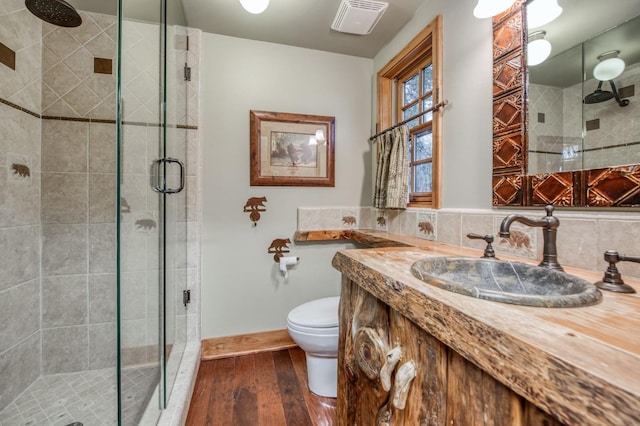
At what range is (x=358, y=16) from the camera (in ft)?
5.55

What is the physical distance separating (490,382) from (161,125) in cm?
172

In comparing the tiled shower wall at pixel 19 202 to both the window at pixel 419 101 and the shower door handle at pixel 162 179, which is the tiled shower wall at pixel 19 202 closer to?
the shower door handle at pixel 162 179

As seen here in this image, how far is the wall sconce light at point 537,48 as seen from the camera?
1.00 meters

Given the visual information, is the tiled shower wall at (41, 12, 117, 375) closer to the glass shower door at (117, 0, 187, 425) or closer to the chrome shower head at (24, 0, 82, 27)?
the chrome shower head at (24, 0, 82, 27)

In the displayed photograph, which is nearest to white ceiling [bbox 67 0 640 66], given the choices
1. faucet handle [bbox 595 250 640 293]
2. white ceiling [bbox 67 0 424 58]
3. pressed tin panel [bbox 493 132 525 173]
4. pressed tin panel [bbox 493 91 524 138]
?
white ceiling [bbox 67 0 424 58]

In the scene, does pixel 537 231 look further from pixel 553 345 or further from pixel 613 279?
pixel 553 345

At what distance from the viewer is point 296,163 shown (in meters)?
2.09

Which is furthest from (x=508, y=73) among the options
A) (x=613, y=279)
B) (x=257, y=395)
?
(x=257, y=395)

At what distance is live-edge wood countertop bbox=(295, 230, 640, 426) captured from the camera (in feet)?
0.95

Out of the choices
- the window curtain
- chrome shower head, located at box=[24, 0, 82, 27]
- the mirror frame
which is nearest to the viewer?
the mirror frame

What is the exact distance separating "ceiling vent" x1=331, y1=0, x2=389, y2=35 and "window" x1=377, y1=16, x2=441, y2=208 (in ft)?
0.94

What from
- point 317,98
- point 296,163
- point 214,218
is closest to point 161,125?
point 214,218

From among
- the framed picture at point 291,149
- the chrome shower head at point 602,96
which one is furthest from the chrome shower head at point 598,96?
the framed picture at point 291,149

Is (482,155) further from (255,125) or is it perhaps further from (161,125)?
(161,125)
